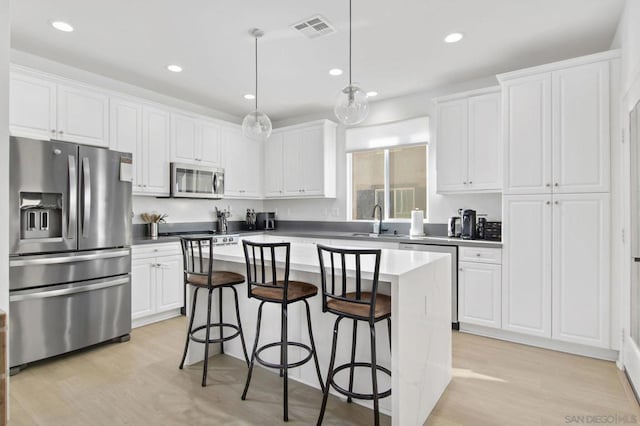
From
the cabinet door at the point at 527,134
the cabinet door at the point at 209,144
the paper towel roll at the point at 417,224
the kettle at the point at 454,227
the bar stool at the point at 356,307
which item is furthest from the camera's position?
the cabinet door at the point at 209,144

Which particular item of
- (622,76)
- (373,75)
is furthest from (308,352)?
(622,76)

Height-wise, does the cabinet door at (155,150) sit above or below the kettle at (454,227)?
above

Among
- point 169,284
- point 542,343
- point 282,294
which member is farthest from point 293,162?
point 542,343

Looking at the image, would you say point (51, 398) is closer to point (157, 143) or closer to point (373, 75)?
point (157, 143)

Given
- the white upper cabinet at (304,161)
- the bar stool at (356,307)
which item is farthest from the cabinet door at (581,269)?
the white upper cabinet at (304,161)

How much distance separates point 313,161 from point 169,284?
8.33ft

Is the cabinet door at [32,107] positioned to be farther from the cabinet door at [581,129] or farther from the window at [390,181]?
the cabinet door at [581,129]

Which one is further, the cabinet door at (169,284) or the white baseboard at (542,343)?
the cabinet door at (169,284)

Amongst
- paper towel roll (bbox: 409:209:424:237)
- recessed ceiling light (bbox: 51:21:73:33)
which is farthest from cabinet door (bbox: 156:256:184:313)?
paper towel roll (bbox: 409:209:424:237)

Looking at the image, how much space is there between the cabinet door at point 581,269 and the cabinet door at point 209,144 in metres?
4.07

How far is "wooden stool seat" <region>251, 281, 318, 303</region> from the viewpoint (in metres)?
2.19

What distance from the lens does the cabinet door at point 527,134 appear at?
316 cm

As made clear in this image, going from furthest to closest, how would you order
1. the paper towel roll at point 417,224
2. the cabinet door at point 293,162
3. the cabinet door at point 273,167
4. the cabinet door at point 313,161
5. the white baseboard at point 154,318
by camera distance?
the cabinet door at point 273,167 < the cabinet door at point 293,162 < the cabinet door at point 313,161 < the paper towel roll at point 417,224 < the white baseboard at point 154,318

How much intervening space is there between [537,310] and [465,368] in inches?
38.8
